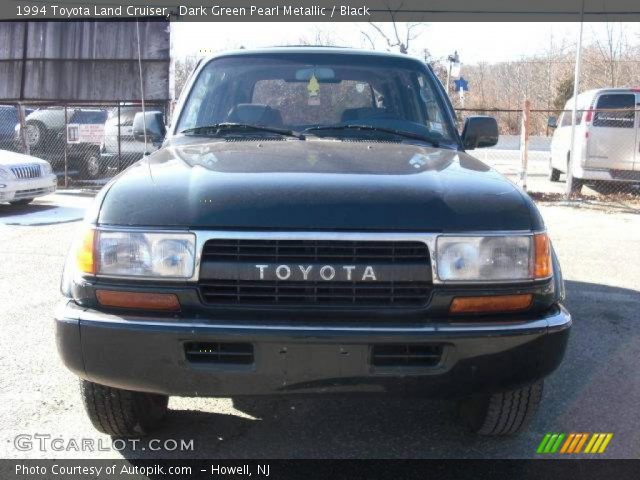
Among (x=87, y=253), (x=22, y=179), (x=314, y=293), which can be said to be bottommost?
(x=22, y=179)

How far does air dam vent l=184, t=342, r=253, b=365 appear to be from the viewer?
2.61 meters

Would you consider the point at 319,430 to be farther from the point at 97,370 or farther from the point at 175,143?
the point at 175,143

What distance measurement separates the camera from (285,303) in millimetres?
2641

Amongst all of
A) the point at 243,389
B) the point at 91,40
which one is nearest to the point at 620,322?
the point at 243,389

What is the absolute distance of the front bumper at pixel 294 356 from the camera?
8.39 ft

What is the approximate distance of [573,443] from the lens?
332 centimetres

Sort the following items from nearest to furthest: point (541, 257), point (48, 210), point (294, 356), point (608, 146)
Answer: point (294, 356)
point (541, 257)
point (48, 210)
point (608, 146)

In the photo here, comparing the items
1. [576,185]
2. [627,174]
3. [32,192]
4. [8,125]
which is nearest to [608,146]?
[627,174]

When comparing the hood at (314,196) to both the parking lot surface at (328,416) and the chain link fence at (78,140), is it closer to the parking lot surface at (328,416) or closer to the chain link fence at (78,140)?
the parking lot surface at (328,416)

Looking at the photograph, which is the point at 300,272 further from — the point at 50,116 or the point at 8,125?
the point at 50,116

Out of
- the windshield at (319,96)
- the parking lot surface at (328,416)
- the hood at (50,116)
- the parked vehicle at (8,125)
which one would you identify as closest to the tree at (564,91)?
the hood at (50,116)

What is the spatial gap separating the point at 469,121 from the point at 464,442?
1989 mm

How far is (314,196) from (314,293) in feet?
1.20

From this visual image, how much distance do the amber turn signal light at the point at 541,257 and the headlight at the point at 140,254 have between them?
1.30 meters
